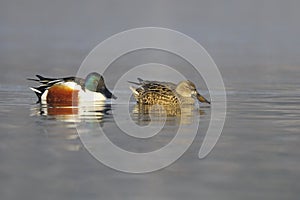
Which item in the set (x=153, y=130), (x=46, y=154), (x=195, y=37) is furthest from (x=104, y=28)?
(x=46, y=154)

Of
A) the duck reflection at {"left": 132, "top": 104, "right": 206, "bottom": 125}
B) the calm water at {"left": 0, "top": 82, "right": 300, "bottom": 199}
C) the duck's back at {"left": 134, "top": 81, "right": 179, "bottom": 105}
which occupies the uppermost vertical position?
the duck's back at {"left": 134, "top": 81, "right": 179, "bottom": 105}

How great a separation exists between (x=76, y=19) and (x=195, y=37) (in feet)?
22.0

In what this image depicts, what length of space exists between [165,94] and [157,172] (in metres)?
4.91

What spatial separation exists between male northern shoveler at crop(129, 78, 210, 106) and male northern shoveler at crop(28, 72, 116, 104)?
458 millimetres

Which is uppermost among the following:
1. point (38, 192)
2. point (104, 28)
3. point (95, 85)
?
point (104, 28)

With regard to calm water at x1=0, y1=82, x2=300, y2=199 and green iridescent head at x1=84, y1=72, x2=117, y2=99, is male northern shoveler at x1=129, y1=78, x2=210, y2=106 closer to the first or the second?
green iridescent head at x1=84, y1=72, x2=117, y2=99

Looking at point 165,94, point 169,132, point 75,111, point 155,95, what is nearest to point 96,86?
point 155,95

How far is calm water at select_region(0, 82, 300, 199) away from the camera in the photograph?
5.98 m

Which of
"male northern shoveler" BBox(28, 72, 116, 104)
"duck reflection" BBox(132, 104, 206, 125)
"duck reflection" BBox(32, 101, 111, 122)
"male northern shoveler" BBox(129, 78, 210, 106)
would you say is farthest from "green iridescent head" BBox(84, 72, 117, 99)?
"duck reflection" BBox(132, 104, 206, 125)

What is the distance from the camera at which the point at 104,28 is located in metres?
24.2

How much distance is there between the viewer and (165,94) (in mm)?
11547

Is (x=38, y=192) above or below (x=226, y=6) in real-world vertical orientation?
below

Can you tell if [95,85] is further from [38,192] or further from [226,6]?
[226,6]

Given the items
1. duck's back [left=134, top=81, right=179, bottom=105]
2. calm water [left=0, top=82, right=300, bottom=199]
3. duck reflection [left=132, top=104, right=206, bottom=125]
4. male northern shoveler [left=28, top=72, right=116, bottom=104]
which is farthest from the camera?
male northern shoveler [left=28, top=72, right=116, bottom=104]
